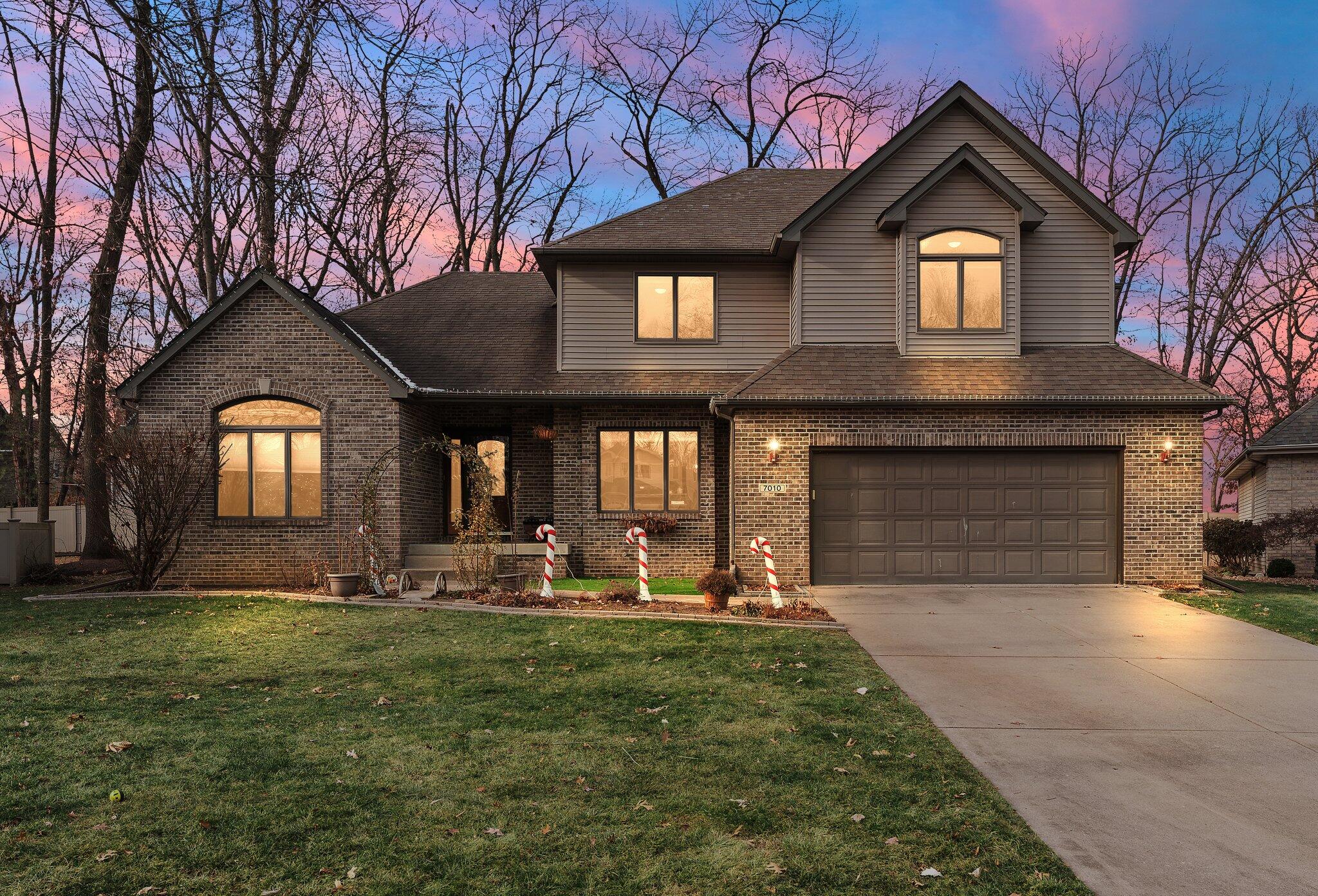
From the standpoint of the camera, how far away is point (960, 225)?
15008 millimetres

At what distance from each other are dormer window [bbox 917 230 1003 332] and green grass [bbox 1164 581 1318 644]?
18.2ft

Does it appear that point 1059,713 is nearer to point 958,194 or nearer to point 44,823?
point 44,823

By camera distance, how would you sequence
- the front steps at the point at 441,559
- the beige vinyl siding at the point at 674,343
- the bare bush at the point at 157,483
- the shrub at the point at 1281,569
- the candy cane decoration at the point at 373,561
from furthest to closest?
1. the shrub at the point at 1281,569
2. the beige vinyl siding at the point at 674,343
3. the front steps at the point at 441,559
4. the bare bush at the point at 157,483
5. the candy cane decoration at the point at 373,561

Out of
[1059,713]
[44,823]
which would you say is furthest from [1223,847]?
[44,823]

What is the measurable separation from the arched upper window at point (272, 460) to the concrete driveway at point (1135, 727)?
9535 millimetres

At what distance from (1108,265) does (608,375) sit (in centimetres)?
953

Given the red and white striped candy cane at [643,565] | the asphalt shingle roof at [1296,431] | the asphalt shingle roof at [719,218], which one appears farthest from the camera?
the asphalt shingle roof at [1296,431]

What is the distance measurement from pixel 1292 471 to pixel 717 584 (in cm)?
1678

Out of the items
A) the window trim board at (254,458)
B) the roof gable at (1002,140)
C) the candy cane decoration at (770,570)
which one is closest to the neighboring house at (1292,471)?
the roof gable at (1002,140)

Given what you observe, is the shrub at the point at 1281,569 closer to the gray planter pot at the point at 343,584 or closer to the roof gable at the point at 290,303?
the roof gable at the point at 290,303

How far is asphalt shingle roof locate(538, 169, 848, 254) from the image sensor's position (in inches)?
639

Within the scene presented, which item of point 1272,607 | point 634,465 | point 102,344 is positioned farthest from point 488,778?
point 102,344

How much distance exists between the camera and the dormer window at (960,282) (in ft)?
49.4

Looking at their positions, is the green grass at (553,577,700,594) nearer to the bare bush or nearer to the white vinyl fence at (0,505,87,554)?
the bare bush
